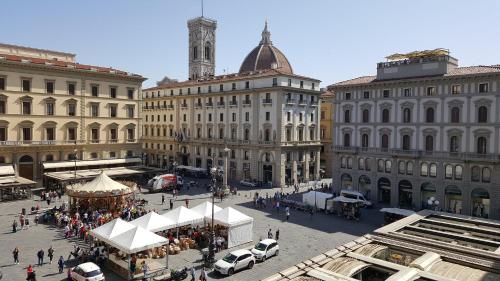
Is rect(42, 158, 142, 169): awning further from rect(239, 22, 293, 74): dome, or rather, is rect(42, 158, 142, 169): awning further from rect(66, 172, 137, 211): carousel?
rect(239, 22, 293, 74): dome

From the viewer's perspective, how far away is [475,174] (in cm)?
3616

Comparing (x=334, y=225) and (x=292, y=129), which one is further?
(x=292, y=129)

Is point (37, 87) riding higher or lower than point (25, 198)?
higher

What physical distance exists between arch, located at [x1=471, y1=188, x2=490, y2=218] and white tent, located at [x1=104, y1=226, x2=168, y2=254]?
28566mm

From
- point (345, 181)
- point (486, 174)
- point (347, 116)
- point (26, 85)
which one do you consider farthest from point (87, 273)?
point (26, 85)

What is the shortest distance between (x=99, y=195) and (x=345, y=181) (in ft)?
88.6

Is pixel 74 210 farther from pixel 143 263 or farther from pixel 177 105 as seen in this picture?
pixel 177 105

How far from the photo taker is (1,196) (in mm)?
39719

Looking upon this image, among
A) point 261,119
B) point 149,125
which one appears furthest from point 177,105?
point 261,119

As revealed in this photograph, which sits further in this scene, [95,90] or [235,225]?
[95,90]

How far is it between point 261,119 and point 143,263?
1389 inches

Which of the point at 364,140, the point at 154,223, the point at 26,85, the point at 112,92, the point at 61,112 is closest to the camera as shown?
the point at 154,223

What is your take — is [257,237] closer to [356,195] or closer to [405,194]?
[356,195]

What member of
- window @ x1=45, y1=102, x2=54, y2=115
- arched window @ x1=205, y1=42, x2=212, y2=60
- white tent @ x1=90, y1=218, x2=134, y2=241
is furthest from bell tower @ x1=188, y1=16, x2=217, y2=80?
white tent @ x1=90, y1=218, x2=134, y2=241
